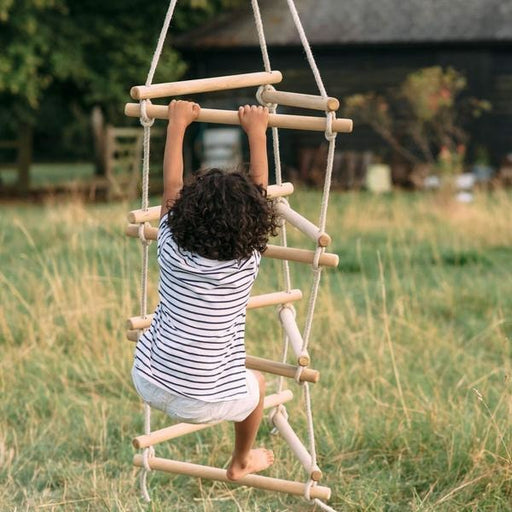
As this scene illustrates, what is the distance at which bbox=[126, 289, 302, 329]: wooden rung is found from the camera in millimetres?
4113

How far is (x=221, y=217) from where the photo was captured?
3.40 metres

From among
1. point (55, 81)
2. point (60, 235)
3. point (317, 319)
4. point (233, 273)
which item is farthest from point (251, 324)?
point (55, 81)

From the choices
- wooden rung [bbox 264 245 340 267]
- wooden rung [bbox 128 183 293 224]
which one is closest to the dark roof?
wooden rung [bbox 128 183 293 224]

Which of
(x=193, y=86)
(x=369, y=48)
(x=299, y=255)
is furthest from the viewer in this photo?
(x=369, y=48)

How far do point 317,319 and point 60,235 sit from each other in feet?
15.5

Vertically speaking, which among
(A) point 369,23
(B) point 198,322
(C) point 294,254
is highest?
(A) point 369,23

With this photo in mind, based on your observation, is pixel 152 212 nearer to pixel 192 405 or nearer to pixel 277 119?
pixel 277 119

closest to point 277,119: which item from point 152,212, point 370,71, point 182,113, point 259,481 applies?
point 182,113

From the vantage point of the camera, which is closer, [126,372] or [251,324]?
[126,372]

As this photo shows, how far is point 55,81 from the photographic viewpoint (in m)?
21.7

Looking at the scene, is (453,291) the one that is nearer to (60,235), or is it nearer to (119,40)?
(60,235)

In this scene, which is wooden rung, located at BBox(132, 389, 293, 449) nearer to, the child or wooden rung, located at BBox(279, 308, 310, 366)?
wooden rung, located at BBox(279, 308, 310, 366)

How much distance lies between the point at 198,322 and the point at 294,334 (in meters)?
0.69

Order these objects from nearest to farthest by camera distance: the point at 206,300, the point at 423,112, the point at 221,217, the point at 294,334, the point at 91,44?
1. the point at 221,217
2. the point at 206,300
3. the point at 294,334
4. the point at 423,112
5. the point at 91,44
